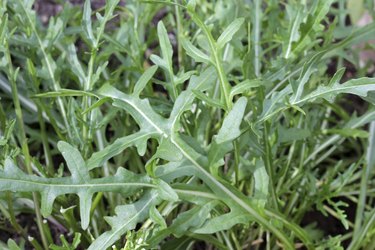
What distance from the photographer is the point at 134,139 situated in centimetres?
80

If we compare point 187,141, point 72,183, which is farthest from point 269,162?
point 72,183

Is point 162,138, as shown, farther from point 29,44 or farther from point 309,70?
point 29,44

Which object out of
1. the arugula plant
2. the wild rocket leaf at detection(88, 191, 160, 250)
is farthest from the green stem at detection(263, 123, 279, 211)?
the wild rocket leaf at detection(88, 191, 160, 250)

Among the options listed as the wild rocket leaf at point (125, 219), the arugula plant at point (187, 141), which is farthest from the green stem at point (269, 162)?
the wild rocket leaf at point (125, 219)

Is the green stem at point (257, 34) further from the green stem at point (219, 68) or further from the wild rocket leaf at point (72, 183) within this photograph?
the wild rocket leaf at point (72, 183)

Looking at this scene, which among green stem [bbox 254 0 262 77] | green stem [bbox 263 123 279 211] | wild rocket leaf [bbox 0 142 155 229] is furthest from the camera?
green stem [bbox 254 0 262 77]

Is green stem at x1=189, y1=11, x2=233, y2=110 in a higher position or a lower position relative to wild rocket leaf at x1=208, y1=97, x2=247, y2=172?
higher

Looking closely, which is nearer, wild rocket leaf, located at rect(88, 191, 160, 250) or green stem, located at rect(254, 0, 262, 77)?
wild rocket leaf, located at rect(88, 191, 160, 250)

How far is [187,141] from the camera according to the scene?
823 mm

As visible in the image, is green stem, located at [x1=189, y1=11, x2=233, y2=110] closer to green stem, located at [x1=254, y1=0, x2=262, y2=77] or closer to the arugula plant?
the arugula plant

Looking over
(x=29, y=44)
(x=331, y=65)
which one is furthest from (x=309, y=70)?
(x=331, y=65)

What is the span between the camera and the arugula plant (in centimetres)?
78

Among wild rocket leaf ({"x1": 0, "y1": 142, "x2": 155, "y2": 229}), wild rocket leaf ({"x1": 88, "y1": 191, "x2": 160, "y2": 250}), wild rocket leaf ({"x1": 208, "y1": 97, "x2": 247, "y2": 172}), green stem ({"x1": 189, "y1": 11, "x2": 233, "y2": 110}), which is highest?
green stem ({"x1": 189, "y1": 11, "x2": 233, "y2": 110})

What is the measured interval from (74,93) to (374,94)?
0.39 metres
